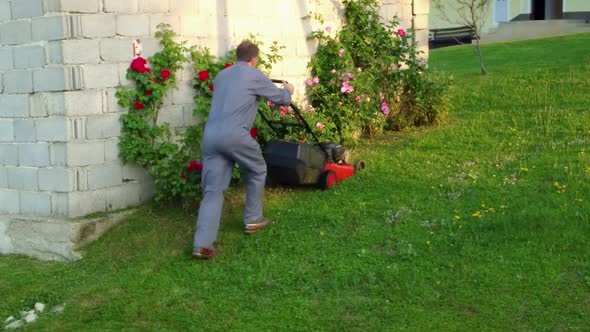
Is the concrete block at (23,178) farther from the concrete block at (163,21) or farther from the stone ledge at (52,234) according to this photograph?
the concrete block at (163,21)

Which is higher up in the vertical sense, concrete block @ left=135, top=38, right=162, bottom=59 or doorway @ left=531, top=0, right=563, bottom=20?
doorway @ left=531, top=0, right=563, bottom=20

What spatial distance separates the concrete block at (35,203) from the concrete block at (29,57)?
4.20 ft

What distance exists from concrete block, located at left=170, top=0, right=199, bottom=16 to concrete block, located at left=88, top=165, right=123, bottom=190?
180 centimetres

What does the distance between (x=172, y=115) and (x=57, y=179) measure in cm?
139

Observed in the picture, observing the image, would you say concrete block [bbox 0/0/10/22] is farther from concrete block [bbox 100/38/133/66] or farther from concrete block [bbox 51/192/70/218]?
concrete block [bbox 51/192/70/218]

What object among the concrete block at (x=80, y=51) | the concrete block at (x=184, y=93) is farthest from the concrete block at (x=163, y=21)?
the concrete block at (x=80, y=51)

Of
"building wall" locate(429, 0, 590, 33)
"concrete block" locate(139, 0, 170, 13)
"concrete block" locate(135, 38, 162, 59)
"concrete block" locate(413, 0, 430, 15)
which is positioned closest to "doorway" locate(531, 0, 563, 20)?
"building wall" locate(429, 0, 590, 33)

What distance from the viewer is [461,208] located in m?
Result: 6.66

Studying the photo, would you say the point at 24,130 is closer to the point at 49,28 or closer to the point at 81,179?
the point at 81,179

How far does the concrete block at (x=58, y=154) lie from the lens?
686 cm

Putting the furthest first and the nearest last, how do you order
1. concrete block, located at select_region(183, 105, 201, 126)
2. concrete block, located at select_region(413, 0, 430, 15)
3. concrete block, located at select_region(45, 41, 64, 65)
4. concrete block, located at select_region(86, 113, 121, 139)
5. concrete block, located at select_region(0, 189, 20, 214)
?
concrete block, located at select_region(413, 0, 430, 15) → concrete block, located at select_region(183, 105, 201, 126) → concrete block, located at select_region(0, 189, 20, 214) → concrete block, located at select_region(86, 113, 121, 139) → concrete block, located at select_region(45, 41, 64, 65)

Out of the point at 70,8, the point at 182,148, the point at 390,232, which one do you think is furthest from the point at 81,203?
the point at 390,232

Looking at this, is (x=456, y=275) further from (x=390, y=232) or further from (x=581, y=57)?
(x=581, y=57)

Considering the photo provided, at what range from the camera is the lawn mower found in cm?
700
